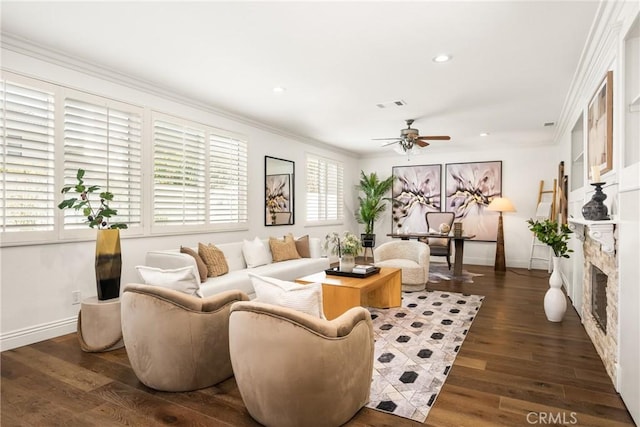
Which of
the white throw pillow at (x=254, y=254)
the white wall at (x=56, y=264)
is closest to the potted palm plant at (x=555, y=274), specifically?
the white throw pillow at (x=254, y=254)

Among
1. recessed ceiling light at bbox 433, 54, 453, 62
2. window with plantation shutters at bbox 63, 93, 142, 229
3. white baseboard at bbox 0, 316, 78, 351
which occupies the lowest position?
white baseboard at bbox 0, 316, 78, 351

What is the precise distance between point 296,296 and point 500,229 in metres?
6.46

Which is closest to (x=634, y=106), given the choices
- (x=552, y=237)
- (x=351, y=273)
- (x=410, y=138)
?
(x=552, y=237)

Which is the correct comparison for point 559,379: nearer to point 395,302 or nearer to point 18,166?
point 395,302

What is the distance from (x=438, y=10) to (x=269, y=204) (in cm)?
413

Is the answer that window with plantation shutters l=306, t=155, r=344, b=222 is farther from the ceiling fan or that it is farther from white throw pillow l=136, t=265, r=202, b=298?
white throw pillow l=136, t=265, r=202, b=298

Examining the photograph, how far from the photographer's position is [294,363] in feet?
5.80

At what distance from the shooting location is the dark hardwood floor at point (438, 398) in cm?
207

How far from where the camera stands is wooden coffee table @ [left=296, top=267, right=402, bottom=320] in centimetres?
359

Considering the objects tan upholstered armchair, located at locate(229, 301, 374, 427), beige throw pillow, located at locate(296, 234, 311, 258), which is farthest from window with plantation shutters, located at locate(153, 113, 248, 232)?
tan upholstered armchair, located at locate(229, 301, 374, 427)

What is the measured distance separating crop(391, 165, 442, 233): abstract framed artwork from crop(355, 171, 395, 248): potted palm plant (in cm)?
23

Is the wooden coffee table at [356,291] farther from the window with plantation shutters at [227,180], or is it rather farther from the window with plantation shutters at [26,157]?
the window with plantation shutters at [26,157]

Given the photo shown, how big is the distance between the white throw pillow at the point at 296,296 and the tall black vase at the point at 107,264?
6.47 feet

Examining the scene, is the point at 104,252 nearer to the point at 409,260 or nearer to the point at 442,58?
the point at 442,58
